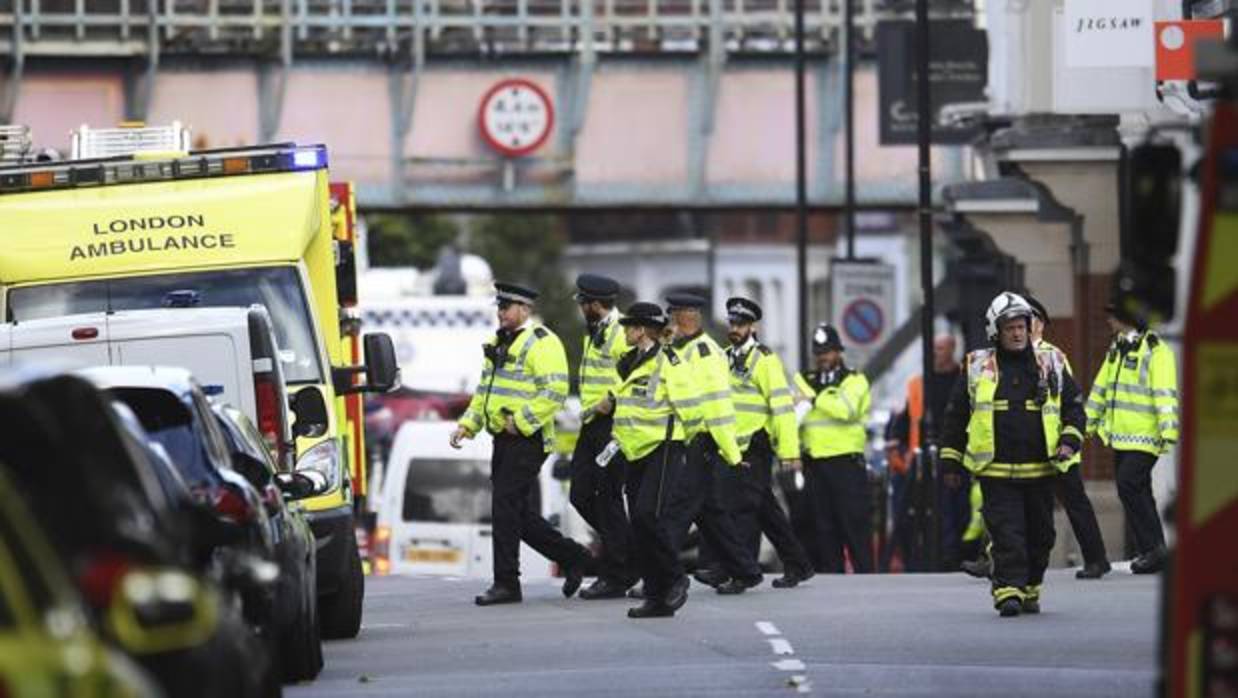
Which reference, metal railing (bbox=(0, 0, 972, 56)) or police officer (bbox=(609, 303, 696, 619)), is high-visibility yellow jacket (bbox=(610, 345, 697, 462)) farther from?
metal railing (bbox=(0, 0, 972, 56))

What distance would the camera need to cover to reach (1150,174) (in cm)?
1115

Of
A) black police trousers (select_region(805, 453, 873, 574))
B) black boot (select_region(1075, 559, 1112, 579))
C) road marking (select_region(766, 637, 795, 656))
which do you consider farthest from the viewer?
black police trousers (select_region(805, 453, 873, 574))

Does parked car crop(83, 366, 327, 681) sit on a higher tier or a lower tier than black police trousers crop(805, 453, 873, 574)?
higher

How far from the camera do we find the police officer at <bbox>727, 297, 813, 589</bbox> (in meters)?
24.6

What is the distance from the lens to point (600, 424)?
23.4 meters

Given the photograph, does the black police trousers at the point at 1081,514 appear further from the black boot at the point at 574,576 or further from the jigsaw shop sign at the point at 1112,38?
the jigsaw shop sign at the point at 1112,38

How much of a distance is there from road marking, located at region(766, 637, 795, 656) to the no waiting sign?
22.6 meters

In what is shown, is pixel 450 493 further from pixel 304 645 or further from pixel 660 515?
pixel 304 645

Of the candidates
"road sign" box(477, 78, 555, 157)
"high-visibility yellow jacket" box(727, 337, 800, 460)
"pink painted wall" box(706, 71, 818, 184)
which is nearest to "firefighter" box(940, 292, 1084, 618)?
"high-visibility yellow jacket" box(727, 337, 800, 460)

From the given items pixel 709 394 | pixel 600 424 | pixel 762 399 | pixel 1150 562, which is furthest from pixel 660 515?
pixel 1150 562

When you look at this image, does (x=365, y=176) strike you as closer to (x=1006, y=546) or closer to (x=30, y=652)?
(x=1006, y=546)

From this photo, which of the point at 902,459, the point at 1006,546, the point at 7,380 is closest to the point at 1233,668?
the point at 7,380

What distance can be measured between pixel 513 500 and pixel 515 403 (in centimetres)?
57

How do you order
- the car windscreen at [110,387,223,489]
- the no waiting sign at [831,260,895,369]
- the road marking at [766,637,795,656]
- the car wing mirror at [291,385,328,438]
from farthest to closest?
1. the no waiting sign at [831,260,895,369]
2. the car wing mirror at [291,385,328,438]
3. the road marking at [766,637,795,656]
4. the car windscreen at [110,387,223,489]
